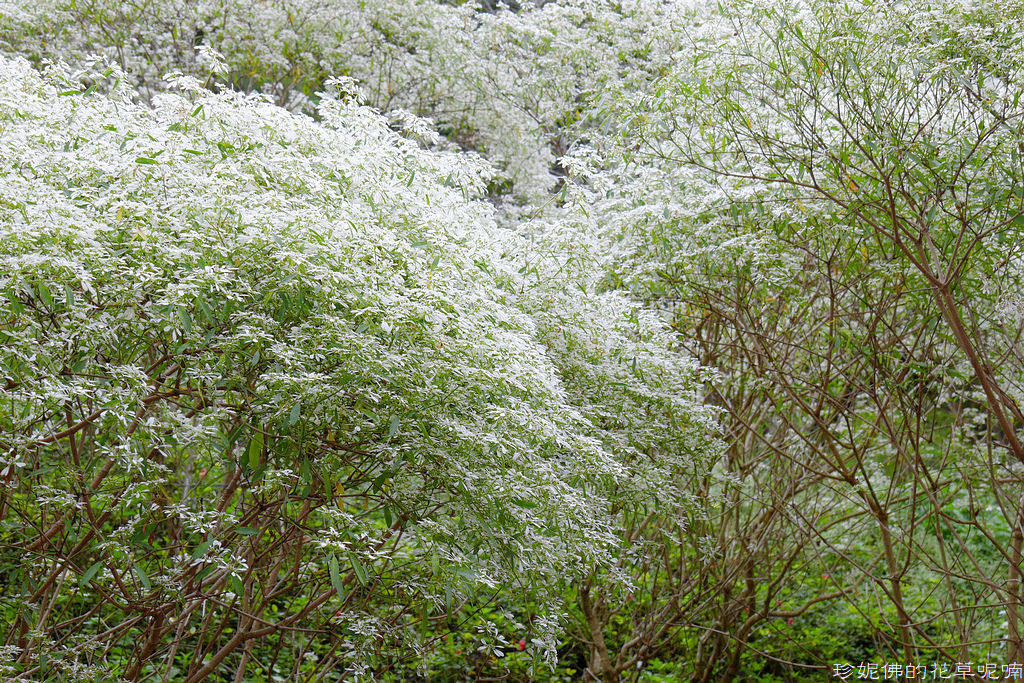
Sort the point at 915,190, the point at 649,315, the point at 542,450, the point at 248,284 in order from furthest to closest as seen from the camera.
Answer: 1. the point at 649,315
2. the point at 915,190
3. the point at 542,450
4. the point at 248,284

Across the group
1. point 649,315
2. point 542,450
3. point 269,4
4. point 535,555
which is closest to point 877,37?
point 649,315

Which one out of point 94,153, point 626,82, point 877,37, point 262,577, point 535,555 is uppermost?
point 626,82

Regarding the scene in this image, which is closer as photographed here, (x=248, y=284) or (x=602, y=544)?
(x=248, y=284)

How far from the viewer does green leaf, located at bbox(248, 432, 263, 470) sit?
212cm

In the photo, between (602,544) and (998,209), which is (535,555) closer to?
(602,544)

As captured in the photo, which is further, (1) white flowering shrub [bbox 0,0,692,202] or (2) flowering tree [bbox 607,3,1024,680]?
(1) white flowering shrub [bbox 0,0,692,202]

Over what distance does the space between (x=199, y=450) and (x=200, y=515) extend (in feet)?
0.86

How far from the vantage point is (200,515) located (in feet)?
7.28

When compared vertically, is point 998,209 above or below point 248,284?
above

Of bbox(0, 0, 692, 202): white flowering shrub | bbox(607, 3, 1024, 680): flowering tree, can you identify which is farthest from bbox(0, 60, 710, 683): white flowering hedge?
bbox(0, 0, 692, 202): white flowering shrub

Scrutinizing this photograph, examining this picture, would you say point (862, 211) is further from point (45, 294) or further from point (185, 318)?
point (45, 294)

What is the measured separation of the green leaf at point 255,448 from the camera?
83.7 inches

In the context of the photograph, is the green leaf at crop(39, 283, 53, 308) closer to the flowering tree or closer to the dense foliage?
the dense foliage

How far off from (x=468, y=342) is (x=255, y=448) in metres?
0.64
